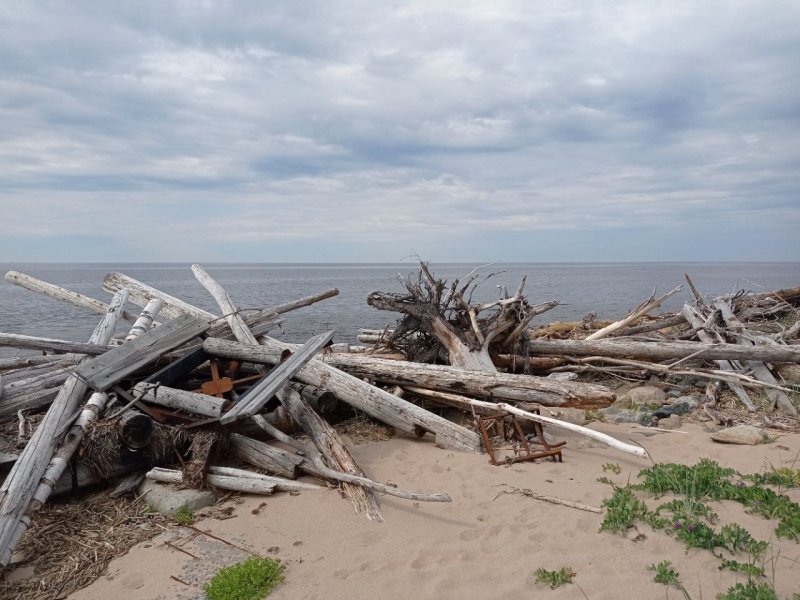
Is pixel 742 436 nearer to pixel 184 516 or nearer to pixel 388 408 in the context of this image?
pixel 388 408

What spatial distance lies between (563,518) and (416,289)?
5.22 m

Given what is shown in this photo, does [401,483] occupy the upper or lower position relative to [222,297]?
lower

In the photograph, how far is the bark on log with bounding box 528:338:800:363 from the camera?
30.4 ft

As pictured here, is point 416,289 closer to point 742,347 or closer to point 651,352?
point 651,352

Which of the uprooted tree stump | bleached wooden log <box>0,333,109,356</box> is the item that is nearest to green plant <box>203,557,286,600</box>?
bleached wooden log <box>0,333,109,356</box>

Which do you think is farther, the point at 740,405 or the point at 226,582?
the point at 740,405

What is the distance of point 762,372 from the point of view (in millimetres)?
9203

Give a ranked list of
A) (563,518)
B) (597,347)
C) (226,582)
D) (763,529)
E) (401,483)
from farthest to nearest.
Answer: (597,347)
(401,483)
(563,518)
(763,529)
(226,582)

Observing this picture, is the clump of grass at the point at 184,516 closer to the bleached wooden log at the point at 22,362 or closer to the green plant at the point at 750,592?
the bleached wooden log at the point at 22,362

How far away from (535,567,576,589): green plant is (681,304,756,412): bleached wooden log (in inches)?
226

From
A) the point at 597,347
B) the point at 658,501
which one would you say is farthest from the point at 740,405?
the point at 658,501

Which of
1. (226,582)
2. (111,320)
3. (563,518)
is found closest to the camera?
(226,582)

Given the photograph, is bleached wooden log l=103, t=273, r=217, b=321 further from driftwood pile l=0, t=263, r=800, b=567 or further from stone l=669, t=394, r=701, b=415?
stone l=669, t=394, r=701, b=415

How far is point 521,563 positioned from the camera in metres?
4.30
